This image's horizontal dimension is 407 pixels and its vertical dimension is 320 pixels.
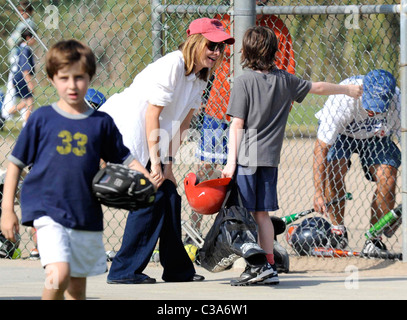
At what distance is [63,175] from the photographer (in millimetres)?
3693

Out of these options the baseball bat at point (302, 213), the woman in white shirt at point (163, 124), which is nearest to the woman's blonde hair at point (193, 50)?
the woman in white shirt at point (163, 124)

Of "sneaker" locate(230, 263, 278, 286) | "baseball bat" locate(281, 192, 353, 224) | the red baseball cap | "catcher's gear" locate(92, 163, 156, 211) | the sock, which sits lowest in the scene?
"sneaker" locate(230, 263, 278, 286)

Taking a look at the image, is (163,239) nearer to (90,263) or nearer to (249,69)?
(249,69)

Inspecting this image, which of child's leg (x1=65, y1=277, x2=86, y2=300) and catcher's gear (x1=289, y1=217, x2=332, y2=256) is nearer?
child's leg (x1=65, y1=277, x2=86, y2=300)

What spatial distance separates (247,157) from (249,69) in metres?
0.58

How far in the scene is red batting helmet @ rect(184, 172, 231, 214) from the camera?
523 centimetres

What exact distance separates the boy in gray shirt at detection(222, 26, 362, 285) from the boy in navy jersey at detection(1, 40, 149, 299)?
1540 millimetres

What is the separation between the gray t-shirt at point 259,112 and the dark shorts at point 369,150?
2.00m

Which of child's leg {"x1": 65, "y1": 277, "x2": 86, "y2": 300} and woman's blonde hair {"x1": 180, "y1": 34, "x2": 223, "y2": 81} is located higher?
woman's blonde hair {"x1": 180, "y1": 34, "x2": 223, "y2": 81}

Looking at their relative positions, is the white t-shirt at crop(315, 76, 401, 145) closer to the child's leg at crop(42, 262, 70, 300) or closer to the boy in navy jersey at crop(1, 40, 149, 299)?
the boy in navy jersey at crop(1, 40, 149, 299)

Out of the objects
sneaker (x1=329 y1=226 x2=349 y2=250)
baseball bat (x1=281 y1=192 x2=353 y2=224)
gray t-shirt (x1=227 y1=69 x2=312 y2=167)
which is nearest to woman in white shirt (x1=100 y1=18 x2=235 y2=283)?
gray t-shirt (x1=227 y1=69 x2=312 y2=167)

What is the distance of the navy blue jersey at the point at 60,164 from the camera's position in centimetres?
369

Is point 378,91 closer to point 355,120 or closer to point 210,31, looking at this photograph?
point 355,120

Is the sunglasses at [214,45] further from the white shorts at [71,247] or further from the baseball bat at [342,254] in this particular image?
the baseball bat at [342,254]
